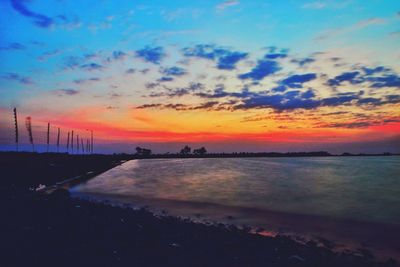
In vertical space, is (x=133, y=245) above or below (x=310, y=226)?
above

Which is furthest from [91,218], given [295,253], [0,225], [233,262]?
[295,253]

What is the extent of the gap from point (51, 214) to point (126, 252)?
21.8 feet

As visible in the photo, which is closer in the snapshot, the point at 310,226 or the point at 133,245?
the point at 133,245

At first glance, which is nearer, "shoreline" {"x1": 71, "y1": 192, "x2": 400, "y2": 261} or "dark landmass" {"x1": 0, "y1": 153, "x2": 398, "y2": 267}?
"dark landmass" {"x1": 0, "y1": 153, "x2": 398, "y2": 267}

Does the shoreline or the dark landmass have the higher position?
the dark landmass

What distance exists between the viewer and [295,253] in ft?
37.0

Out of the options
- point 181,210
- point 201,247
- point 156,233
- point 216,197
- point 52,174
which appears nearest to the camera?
point 201,247

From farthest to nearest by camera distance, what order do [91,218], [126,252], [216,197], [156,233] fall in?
[216,197]
[91,218]
[156,233]
[126,252]

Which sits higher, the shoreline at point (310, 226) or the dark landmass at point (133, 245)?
the dark landmass at point (133, 245)

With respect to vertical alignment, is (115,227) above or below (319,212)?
above

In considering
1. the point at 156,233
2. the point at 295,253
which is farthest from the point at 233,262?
the point at 156,233

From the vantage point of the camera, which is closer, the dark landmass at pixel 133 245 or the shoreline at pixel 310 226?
the dark landmass at pixel 133 245

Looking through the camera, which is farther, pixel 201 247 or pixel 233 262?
pixel 201 247

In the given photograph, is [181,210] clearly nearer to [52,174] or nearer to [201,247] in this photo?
[201,247]
